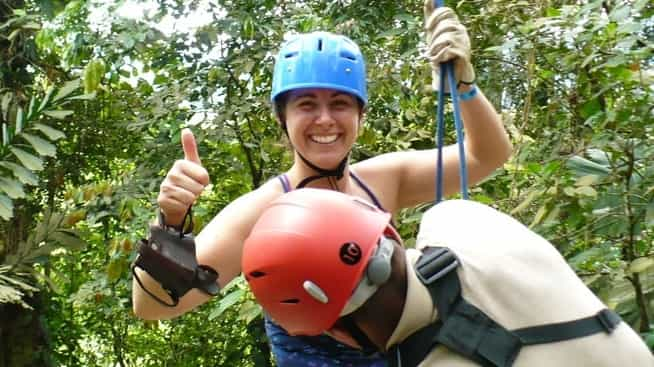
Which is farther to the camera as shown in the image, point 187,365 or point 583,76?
A: point 187,365

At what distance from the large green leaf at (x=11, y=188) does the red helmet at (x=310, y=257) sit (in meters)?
2.77

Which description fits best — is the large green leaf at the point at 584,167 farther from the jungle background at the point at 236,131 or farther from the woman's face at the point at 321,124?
the woman's face at the point at 321,124

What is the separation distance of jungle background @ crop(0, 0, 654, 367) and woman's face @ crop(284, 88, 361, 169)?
0.74 meters

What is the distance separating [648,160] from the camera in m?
2.22

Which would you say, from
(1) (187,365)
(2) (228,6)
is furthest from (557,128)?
(1) (187,365)

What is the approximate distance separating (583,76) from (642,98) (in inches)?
10.3

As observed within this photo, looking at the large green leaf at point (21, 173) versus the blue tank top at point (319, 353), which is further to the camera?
the large green leaf at point (21, 173)

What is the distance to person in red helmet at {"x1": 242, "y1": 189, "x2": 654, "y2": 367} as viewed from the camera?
1.13 meters

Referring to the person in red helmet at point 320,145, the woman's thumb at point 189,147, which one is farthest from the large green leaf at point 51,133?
the woman's thumb at point 189,147

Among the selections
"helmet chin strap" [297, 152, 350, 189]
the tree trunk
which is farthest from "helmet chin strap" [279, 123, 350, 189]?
the tree trunk

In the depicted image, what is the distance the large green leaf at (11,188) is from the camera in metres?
3.73

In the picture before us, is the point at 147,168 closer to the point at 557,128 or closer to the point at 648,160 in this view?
the point at 557,128

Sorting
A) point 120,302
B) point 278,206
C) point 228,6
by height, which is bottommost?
point 120,302

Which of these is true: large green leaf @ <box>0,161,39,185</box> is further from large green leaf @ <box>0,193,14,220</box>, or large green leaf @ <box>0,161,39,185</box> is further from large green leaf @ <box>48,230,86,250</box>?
large green leaf @ <box>48,230,86,250</box>
